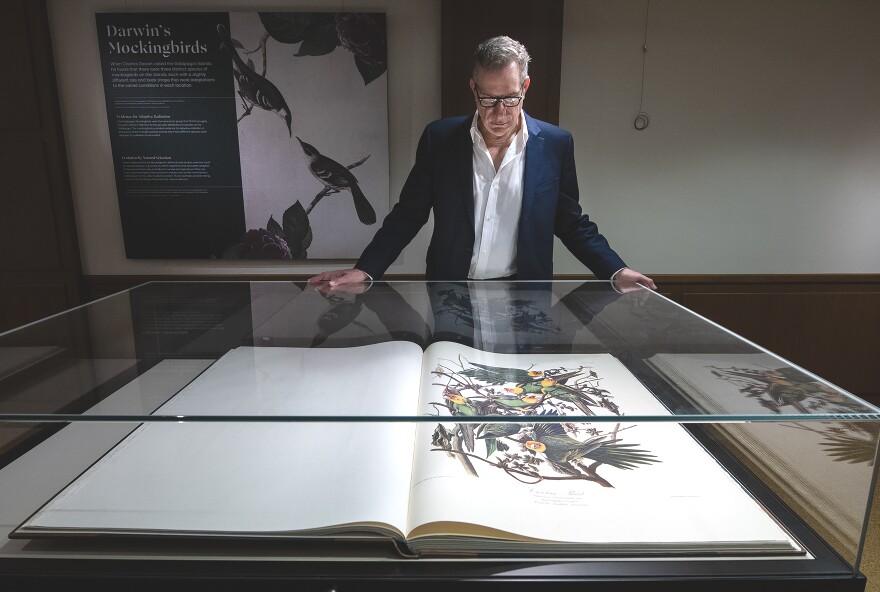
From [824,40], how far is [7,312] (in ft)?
13.1

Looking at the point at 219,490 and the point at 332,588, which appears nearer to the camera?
the point at 332,588

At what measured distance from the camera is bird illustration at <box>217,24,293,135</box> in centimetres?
249

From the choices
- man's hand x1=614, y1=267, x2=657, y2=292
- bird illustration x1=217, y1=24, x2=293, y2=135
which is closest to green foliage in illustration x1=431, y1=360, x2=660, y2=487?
man's hand x1=614, y1=267, x2=657, y2=292

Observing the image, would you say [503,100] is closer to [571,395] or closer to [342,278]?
[342,278]

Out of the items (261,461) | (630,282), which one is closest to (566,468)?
(261,461)

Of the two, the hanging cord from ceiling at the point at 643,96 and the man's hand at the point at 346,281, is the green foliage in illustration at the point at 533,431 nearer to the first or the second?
the man's hand at the point at 346,281

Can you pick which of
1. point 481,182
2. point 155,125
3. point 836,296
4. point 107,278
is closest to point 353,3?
point 155,125

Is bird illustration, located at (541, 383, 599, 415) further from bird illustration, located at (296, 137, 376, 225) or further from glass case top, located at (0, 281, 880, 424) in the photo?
bird illustration, located at (296, 137, 376, 225)

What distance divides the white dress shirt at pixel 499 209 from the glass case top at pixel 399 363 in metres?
0.45

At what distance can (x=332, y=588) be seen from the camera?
2.00 ft

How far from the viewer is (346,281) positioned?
1.34 m

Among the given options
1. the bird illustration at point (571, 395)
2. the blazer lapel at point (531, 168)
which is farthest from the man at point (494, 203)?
the bird illustration at point (571, 395)

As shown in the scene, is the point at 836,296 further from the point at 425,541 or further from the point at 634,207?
the point at 425,541

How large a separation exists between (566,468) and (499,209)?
1042mm
